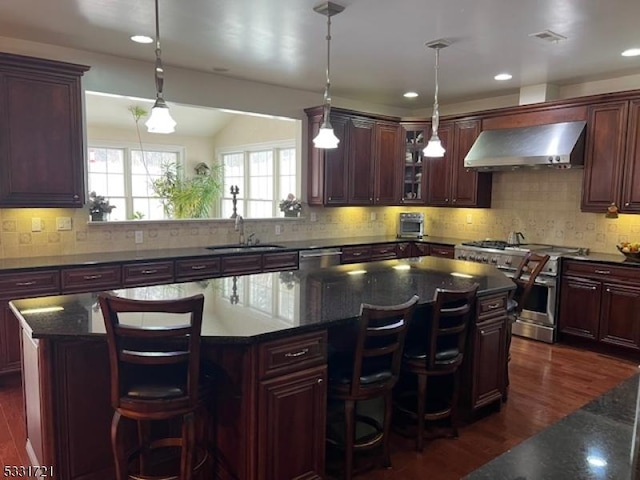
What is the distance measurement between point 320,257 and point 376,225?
66.0 inches

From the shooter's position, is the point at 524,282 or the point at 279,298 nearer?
the point at 279,298

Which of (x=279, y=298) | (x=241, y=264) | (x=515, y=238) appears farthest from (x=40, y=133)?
(x=515, y=238)

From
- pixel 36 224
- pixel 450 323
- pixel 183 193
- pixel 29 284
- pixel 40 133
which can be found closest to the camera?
pixel 450 323

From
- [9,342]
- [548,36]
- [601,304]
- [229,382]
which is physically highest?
[548,36]

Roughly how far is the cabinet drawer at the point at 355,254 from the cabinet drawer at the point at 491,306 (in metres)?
2.57

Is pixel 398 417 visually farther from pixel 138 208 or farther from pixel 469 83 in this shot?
pixel 138 208

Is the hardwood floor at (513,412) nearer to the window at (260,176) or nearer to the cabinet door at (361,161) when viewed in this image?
the cabinet door at (361,161)

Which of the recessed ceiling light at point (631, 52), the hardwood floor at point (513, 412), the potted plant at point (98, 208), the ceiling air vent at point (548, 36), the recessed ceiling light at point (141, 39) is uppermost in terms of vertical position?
the recessed ceiling light at point (631, 52)

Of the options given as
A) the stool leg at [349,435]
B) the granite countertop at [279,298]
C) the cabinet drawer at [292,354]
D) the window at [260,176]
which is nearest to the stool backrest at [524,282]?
the granite countertop at [279,298]

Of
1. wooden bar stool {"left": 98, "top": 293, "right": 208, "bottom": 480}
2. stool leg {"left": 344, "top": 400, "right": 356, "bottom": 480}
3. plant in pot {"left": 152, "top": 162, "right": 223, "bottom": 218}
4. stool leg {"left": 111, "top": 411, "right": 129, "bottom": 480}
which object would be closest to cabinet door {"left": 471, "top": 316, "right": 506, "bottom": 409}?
stool leg {"left": 344, "top": 400, "right": 356, "bottom": 480}

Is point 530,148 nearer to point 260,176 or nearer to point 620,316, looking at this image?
point 620,316

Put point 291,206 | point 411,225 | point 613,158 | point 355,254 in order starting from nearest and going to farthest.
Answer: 1. point 613,158
2. point 355,254
3. point 291,206
4. point 411,225

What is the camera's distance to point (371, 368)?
2.43 meters

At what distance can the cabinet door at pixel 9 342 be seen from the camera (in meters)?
3.52
